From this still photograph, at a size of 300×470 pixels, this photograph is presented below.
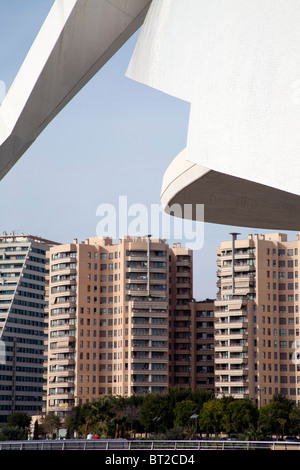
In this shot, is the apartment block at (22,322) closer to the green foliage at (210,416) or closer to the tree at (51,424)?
the tree at (51,424)

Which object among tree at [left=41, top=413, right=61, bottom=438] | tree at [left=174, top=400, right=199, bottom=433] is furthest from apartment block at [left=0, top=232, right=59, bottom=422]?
tree at [left=174, top=400, right=199, bottom=433]

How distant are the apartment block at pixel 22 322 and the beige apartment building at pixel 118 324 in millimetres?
8270

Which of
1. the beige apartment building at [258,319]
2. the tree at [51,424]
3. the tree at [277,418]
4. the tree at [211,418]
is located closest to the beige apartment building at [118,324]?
the tree at [51,424]

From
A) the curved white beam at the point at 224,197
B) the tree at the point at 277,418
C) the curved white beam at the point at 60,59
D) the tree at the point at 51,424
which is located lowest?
the tree at the point at 51,424

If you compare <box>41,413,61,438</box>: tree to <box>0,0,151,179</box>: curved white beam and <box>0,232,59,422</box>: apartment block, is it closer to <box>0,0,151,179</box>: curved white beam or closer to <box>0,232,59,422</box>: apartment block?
<box>0,232,59,422</box>: apartment block

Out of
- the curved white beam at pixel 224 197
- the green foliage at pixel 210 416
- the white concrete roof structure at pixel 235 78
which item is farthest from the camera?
the green foliage at pixel 210 416

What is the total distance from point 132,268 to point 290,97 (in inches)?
3346

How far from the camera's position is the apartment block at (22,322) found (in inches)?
3780

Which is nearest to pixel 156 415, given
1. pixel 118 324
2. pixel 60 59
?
pixel 118 324

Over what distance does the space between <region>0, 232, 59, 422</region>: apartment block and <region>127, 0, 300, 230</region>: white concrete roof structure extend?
295 feet

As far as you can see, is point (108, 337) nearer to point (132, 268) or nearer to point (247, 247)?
point (132, 268)

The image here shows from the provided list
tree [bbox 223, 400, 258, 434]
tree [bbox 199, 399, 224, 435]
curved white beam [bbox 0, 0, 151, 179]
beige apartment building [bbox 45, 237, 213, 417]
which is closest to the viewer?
curved white beam [bbox 0, 0, 151, 179]

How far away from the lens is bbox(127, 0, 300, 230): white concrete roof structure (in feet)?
16.1
